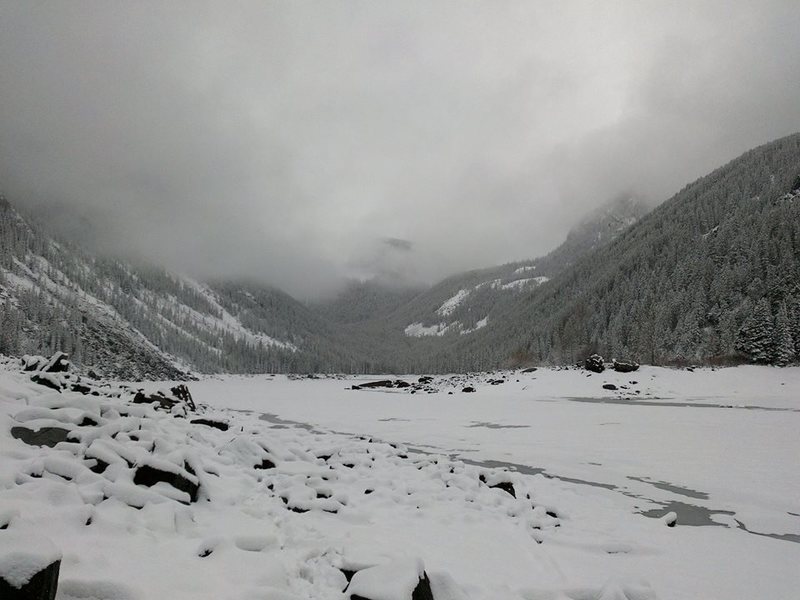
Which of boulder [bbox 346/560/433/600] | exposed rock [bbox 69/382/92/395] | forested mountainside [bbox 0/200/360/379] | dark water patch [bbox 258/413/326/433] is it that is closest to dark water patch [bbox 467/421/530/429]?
dark water patch [bbox 258/413/326/433]

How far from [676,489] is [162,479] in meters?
12.1

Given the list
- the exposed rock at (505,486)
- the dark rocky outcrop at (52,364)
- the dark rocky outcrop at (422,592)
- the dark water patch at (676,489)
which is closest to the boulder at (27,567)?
the dark rocky outcrop at (422,592)

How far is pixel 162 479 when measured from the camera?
6.48 meters

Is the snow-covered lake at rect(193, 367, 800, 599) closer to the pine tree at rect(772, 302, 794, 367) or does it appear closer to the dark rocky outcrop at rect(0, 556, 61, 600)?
the dark rocky outcrop at rect(0, 556, 61, 600)

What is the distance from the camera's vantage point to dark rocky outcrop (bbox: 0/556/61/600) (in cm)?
266

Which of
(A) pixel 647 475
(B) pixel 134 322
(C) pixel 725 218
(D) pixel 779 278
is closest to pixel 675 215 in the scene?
(C) pixel 725 218

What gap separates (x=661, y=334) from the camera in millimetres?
89562

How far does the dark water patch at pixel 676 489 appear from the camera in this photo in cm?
1041

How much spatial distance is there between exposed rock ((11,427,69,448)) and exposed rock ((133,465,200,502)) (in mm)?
2038

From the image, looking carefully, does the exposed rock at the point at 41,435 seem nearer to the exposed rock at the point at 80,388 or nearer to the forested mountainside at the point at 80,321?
the exposed rock at the point at 80,388

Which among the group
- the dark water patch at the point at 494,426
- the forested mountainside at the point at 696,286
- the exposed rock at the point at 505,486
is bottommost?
the dark water patch at the point at 494,426

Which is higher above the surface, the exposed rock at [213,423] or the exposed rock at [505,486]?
the exposed rock at [213,423]

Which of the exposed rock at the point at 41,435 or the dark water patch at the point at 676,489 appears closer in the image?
the exposed rock at the point at 41,435

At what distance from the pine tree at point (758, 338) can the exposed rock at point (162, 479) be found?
73434 millimetres
